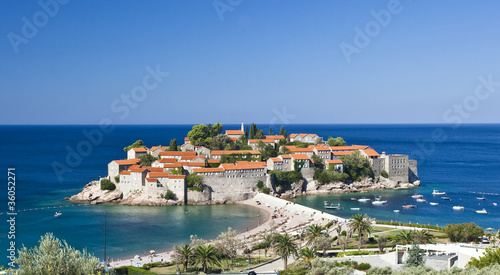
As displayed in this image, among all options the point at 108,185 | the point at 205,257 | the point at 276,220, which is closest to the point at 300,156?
the point at 276,220

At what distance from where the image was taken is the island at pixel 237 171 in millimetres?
59000

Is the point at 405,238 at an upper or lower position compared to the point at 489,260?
lower

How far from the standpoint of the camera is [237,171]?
6119 cm

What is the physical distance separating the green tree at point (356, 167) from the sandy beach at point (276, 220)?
17.2m

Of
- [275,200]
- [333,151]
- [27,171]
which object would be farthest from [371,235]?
[27,171]

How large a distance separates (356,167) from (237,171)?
21428 millimetres

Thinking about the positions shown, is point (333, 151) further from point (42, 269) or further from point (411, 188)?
point (42, 269)

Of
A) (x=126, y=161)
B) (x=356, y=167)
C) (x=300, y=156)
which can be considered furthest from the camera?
(x=356, y=167)

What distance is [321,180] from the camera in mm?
67062

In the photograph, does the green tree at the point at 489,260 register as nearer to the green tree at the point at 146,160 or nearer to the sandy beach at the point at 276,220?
the sandy beach at the point at 276,220

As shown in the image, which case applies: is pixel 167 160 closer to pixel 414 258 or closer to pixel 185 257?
pixel 185 257

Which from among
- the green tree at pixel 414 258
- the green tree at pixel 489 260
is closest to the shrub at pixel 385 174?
the green tree at pixel 414 258

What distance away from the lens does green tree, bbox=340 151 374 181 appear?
230 feet

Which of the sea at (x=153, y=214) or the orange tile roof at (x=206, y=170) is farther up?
the orange tile roof at (x=206, y=170)
